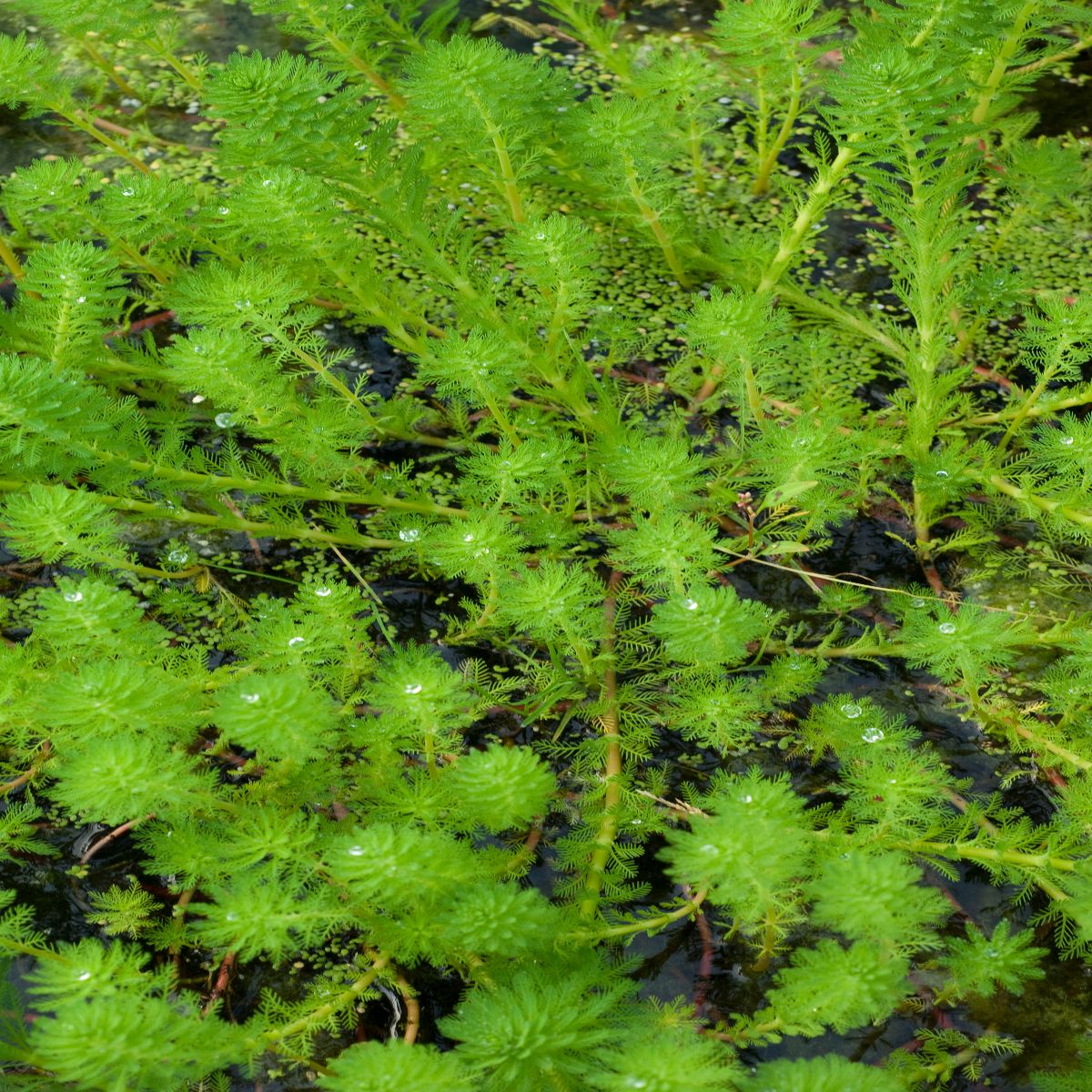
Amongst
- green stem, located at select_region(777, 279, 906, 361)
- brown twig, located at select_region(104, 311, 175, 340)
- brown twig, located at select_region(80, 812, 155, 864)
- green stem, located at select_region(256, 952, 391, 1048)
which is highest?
green stem, located at select_region(777, 279, 906, 361)

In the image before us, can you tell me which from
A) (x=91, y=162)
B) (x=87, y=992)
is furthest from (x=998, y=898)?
(x=91, y=162)

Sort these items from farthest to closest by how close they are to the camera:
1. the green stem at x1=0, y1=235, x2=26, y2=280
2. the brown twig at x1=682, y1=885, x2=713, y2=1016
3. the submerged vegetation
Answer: the green stem at x1=0, y1=235, x2=26, y2=280, the brown twig at x1=682, y1=885, x2=713, y2=1016, the submerged vegetation

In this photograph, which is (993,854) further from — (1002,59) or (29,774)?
(1002,59)

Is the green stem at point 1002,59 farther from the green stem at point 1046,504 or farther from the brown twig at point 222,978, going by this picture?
the brown twig at point 222,978

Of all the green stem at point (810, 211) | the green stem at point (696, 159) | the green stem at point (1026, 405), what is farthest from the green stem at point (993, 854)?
the green stem at point (696, 159)

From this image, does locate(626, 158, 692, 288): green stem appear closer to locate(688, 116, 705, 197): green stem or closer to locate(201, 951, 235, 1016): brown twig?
locate(688, 116, 705, 197): green stem

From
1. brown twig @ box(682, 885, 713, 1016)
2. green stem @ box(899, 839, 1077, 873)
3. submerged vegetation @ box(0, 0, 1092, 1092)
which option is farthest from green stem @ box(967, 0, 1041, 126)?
brown twig @ box(682, 885, 713, 1016)

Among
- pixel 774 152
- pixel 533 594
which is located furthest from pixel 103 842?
pixel 774 152

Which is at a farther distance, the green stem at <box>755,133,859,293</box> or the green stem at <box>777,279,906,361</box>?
the green stem at <box>777,279,906,361</box>

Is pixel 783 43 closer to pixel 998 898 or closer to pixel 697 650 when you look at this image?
pixel 697 650
